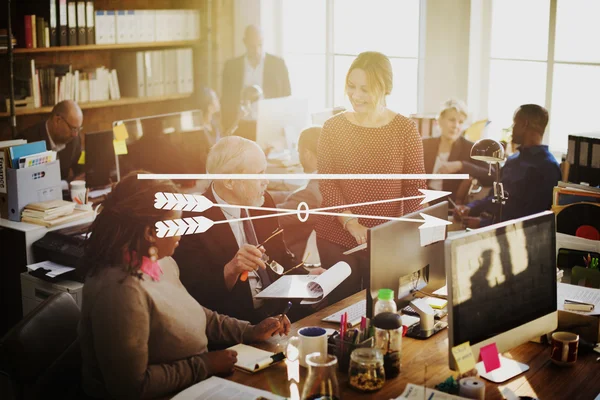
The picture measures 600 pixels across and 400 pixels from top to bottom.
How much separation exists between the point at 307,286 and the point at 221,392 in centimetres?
A: 66

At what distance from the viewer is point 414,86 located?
5.99 meters

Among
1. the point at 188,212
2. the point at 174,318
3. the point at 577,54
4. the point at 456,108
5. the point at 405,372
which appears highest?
the point at 577,54

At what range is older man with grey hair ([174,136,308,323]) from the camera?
8.82ft

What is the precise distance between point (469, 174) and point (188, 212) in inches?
92.3

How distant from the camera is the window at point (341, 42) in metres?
6.02

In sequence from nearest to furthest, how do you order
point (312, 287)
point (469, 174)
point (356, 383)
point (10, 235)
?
point (356, 383) < point (312, 287) < point (10, 235) < point (469, 174)

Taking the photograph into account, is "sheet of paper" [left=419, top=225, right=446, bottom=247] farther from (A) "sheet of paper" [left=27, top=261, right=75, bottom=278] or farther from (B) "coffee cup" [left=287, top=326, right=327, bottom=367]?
(A) "sheet of paper" [left=27, top=261, right=75, bottom=278]

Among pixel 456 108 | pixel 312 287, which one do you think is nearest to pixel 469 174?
pixel 456 108

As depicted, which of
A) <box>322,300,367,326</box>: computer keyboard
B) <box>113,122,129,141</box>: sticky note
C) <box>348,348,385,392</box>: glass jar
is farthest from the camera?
<box>113,122,129,141</box>: sticky note

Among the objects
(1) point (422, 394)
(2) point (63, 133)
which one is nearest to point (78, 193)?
(2) point (63, 133)

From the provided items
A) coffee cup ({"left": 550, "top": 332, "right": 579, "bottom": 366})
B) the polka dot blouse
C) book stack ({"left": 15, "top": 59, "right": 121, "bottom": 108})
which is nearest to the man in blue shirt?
the polka dot blouse

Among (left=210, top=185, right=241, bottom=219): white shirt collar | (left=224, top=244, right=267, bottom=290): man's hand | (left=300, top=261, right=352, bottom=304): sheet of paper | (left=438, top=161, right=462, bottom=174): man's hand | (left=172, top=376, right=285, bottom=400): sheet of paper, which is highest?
(left=210, top=185, right=241, bottom=219): white shirt collar

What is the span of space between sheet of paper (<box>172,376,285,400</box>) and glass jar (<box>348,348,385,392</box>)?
0.68ft

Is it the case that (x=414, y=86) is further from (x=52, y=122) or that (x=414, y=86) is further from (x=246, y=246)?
(x=246, y=246)
